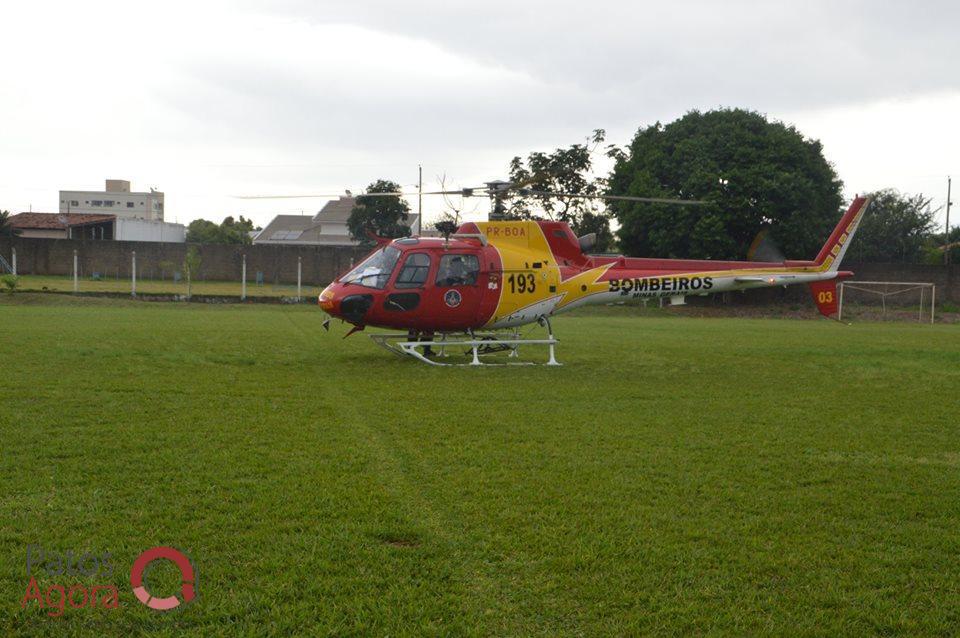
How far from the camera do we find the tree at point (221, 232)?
75.8 meters

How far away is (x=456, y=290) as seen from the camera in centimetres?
1432

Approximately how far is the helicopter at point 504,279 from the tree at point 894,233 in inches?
2057

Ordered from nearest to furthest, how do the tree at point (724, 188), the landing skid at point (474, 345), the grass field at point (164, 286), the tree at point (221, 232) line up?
the landing skid at point (474, 345) < the grass field at point (164, 286) < the tree at point (724, 188) < the tree at point (221, 232)

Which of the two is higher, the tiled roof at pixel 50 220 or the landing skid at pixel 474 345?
the tiled roof at pixel 50 220

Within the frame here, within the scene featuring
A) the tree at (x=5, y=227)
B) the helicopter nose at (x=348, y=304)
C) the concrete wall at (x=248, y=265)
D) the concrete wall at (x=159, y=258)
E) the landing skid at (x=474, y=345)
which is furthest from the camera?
the tree at (x=5, y=227)

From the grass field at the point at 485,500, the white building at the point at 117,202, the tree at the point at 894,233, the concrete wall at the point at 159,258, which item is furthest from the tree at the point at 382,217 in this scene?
the white building at the point at 117,202

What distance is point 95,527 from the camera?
4848mm

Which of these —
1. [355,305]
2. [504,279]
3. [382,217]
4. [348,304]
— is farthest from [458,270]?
[382,217]

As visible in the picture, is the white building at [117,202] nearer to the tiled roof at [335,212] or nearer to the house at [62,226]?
the tiled roof at [335,212]

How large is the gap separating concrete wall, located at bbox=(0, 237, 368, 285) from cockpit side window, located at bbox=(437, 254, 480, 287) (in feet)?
98.2

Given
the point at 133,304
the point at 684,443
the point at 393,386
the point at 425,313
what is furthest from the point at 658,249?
the point at 684,443

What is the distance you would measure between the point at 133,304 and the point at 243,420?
24.6 metres

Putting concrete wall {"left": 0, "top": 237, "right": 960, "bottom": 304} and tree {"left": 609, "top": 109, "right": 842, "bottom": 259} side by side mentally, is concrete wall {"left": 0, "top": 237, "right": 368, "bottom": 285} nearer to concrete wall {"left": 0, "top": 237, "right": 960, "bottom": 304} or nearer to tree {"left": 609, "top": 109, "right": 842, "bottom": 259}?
concrete wall {"left": 0, "top": 237, "right": 960, "bottom": 304}

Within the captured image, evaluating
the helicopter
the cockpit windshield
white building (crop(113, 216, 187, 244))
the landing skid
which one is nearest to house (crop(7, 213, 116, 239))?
white building (crop(113, 216, 187, 244))
